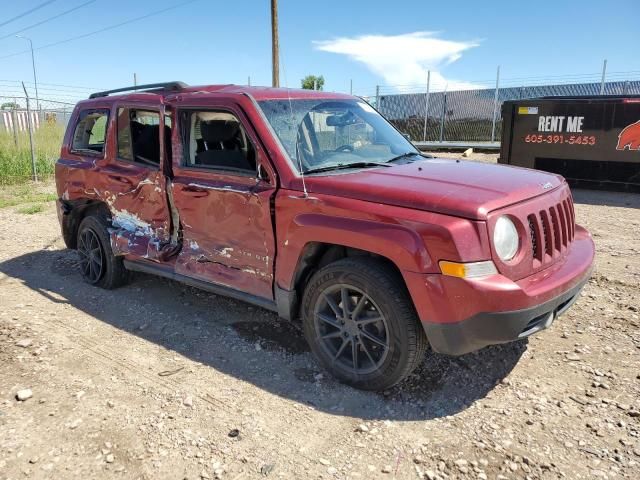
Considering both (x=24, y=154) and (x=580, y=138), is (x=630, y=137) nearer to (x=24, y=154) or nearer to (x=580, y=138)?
(x=580, y=138)

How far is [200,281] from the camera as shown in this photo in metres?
4.20

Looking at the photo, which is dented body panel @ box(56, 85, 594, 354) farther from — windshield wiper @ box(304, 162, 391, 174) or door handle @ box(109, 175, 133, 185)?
windshield wiper @ box(304, 162, 391, 174)

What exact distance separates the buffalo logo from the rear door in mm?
8868

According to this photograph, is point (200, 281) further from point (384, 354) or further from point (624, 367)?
point (624, 367)

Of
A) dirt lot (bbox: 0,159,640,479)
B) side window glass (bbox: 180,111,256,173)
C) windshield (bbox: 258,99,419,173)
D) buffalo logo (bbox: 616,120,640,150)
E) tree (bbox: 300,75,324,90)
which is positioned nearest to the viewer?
dirt lot (bbox: 0,159,640,479)

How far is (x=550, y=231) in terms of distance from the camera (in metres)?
3.19

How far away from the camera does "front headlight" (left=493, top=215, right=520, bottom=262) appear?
2842 millimetres

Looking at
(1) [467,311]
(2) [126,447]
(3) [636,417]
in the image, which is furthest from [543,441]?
(2) [126,447]

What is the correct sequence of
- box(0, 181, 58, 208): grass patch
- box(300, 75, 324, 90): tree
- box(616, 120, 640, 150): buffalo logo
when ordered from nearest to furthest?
1. box(616, 120, 640, 150): buffalo logo
2. box(0, 181, 58, 208): grass patch
3. box(300, 75, 324, 90): tree

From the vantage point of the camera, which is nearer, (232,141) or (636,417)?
(636,417)

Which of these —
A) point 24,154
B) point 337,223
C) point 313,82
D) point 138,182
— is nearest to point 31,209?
point 24,154

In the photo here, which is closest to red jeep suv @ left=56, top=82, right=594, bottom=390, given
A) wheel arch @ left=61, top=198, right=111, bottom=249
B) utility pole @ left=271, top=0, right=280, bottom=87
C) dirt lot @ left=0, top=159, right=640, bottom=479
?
wheel arch @ left=61, top=198, right=111, bottom=249

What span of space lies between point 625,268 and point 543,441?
342cm

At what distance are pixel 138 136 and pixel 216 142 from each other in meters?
1.11
